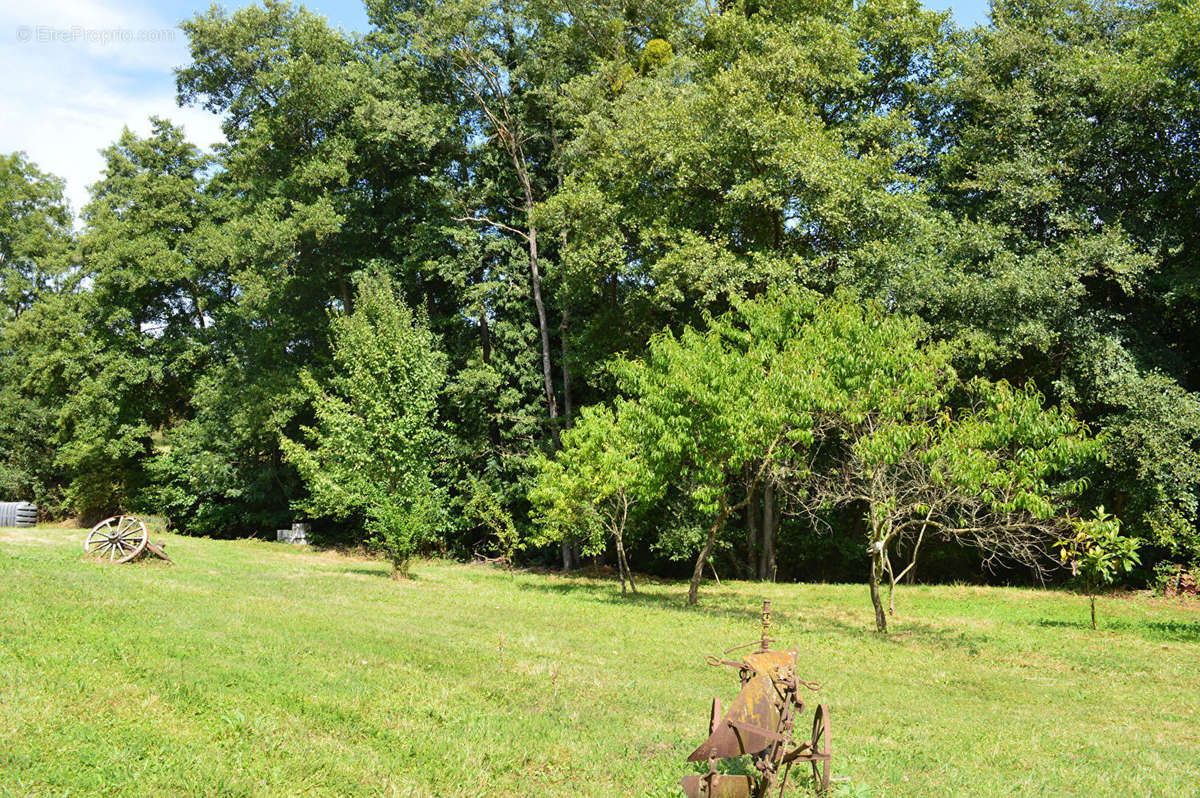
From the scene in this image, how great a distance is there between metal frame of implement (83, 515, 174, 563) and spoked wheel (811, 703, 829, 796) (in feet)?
55.5

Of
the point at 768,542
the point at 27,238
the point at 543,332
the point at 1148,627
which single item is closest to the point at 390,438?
the point at 543,332

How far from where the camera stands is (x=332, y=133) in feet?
118

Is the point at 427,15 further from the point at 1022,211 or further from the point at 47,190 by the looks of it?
the point at 47,190

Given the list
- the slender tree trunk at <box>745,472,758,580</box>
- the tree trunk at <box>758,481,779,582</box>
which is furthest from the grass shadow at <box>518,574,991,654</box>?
the slender tree trunk at <box>745,472,758,580</box>

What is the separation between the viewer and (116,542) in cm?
1869

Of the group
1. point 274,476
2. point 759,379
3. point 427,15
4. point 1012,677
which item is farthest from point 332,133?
point 1012,677

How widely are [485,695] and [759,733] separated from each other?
440cm

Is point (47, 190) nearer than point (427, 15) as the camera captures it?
No

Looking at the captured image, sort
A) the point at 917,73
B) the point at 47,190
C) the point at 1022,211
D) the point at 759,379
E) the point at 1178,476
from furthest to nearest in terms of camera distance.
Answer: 1. the point at 47,190
2. the point at 917,73
3. the point at 1022,211
4. the point at 1178,476
5. the point at 759,379

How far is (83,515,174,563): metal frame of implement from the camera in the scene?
18.5 metres

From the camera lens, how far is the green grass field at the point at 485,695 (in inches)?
271

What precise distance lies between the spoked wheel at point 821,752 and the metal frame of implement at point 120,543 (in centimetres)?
1693

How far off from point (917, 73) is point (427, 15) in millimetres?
19180

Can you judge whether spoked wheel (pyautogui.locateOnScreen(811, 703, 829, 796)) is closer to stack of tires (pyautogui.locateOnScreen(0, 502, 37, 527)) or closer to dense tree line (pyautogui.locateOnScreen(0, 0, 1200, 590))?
dense tree line (pyautogui.locateOnScreen(0, 0, 1200, 590))
